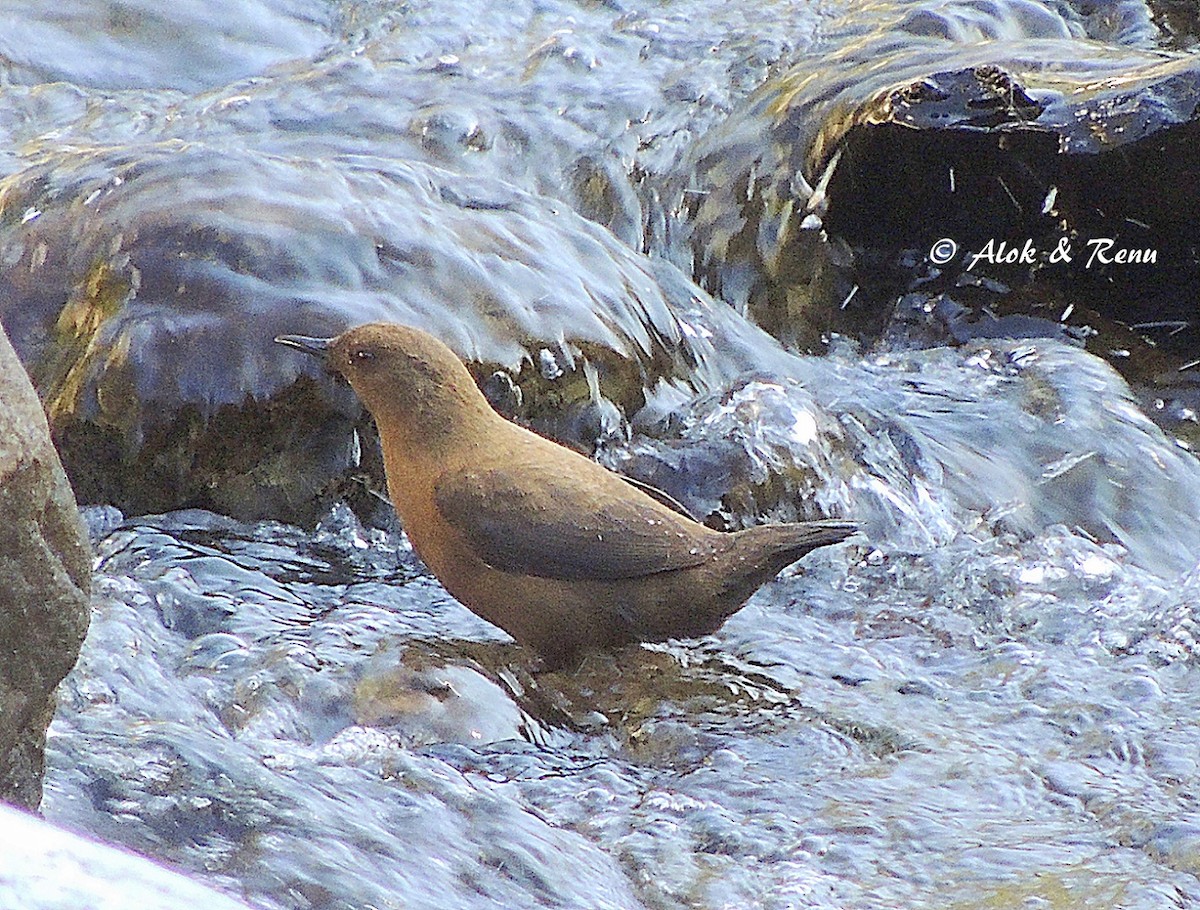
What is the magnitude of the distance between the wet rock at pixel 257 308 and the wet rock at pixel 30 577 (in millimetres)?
2364

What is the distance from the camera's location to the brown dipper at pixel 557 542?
4273 millimetres

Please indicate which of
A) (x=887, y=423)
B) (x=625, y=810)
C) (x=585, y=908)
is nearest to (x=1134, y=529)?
(x=887, y=423)

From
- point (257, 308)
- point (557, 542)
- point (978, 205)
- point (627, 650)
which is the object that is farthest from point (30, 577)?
point (978, 205)

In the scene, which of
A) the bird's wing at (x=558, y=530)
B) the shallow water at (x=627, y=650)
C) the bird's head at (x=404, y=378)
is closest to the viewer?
the shallow water at (x=627, y=650)

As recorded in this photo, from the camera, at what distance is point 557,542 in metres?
4.28

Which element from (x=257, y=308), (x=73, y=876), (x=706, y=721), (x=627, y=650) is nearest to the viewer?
(x=73, y=876)

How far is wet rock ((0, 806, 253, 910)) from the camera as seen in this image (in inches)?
60.6

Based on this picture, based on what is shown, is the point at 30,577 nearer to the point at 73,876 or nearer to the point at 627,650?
the point at 73,876

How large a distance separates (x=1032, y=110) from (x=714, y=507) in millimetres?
2808

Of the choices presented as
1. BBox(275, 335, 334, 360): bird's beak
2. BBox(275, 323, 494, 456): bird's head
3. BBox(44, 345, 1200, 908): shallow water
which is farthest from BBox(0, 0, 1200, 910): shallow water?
BBox(275, 323, 494, 456): bird's head

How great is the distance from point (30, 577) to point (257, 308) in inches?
105

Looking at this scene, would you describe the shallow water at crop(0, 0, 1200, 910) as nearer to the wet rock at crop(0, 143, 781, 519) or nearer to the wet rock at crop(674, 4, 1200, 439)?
the wet rock at crop(0, 143, 781, 519)

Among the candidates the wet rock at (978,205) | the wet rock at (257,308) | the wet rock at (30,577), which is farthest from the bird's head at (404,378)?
the wet rock at (978,205)

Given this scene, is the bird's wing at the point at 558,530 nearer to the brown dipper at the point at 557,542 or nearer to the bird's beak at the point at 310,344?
the brown dipper at the point at 557,542
